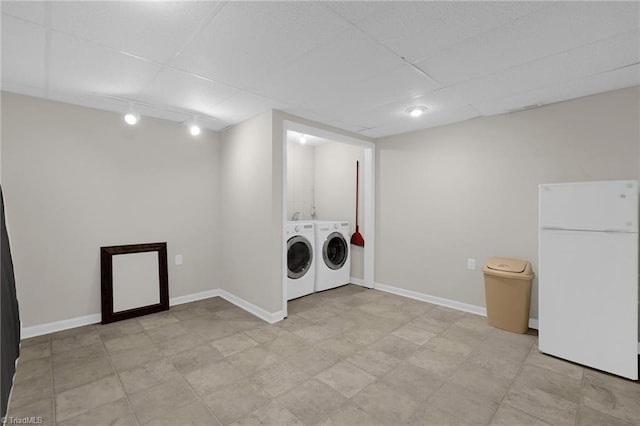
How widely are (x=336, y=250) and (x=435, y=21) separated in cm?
346

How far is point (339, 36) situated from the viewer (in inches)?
69.8

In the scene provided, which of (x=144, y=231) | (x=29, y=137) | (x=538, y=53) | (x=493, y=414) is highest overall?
(x=538, y=53)

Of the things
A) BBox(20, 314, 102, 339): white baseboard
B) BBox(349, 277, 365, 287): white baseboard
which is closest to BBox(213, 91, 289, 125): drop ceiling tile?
BBox(20, 314, 102, 339): white baseboard

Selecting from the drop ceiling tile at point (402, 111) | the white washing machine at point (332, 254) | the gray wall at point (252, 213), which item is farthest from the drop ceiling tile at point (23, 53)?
the white washing machine at point (332, 254)

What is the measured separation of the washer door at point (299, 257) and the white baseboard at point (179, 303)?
0.67 meters

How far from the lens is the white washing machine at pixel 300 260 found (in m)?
3.85

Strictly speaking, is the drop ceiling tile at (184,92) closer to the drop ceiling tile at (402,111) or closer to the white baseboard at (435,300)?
the drop ceiling tile at (402,111)

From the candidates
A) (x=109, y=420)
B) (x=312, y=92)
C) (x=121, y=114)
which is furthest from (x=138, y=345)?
(x=312, y=92)

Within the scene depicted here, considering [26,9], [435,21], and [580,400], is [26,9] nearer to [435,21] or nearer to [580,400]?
[435,21]

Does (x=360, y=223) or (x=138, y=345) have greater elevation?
(x=360, y=223)

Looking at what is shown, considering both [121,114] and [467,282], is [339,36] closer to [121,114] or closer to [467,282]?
[121,114]

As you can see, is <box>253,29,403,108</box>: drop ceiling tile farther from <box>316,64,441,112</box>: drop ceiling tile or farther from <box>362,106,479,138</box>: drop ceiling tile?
<box>362,106,479,138</box>: drop ceiling tile

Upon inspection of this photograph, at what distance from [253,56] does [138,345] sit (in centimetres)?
266

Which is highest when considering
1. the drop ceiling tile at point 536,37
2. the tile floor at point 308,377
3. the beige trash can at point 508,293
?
the drop ceiling tile at point 536,37
